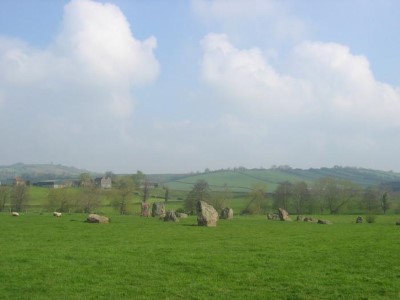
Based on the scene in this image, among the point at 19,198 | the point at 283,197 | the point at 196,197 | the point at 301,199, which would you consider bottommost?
the point at 19,198

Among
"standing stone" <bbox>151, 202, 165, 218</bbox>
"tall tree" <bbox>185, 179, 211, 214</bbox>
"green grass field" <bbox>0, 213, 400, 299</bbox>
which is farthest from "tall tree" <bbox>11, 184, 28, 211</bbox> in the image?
"green grass field" <bbox>0, 213, 400, 299</bbox>

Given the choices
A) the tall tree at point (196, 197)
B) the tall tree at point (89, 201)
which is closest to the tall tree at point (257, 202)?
the tall tree at point (196, 197)

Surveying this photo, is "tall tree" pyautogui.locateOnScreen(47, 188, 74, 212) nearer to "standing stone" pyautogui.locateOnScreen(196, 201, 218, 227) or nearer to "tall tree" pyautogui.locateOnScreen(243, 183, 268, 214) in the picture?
"tall tree" pyautogui.locateOnScreen(243, 183, 268, 214)

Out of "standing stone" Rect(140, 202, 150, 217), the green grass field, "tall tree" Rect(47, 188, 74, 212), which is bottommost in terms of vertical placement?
"tall tree" Rect(47, 188, 74, 212)

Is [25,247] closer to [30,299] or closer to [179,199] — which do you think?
[30,299]

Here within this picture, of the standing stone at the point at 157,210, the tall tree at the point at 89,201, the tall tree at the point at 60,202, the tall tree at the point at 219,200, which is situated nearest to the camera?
the standing stone at the point at 157,210

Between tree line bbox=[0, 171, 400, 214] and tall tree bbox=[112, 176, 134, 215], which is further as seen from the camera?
tree line bbox=[0, 171, 400, 214]

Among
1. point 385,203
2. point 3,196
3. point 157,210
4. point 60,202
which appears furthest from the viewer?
point 385,203

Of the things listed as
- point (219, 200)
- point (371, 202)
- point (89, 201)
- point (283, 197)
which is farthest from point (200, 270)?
point (371, 202)

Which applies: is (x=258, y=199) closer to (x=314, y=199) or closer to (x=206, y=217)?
(x=314, y=199)

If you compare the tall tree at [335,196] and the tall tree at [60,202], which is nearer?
the tall tree at [60,202]

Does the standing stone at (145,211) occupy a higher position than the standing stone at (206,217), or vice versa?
the standing stone at (206,217)

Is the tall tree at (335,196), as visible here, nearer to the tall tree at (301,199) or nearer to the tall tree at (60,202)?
the tall tree at (301,199)

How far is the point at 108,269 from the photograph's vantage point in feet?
49.6
